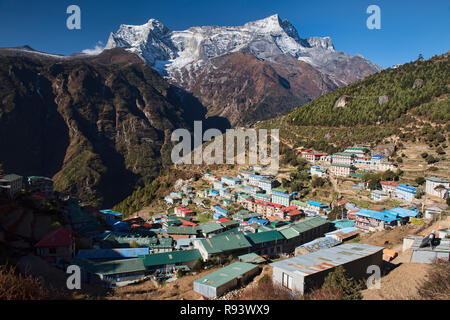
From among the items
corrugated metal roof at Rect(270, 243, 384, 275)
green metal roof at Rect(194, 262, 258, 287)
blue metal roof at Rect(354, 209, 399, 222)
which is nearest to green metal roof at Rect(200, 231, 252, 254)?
green metal roof at Rect(194, 262, 258, 287)

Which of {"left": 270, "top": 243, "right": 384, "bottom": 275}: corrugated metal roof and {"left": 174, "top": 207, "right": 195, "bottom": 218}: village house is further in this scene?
{"left": 174, "top": 207, "right": 195, "bottom": 218}: village house

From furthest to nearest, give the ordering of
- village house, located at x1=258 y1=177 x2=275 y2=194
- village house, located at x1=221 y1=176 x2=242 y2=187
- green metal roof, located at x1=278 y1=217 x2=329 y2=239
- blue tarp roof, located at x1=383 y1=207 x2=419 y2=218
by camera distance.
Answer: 1. village house, located at x1=221 y1=176 x2=242 y2=187
2. village house, located at x1=258 y1=177 x2=275 y2=194
3. blue tarp roof, located at x1=383 y1=207 x2=419 y2=218
4. green metal roof, located at x1=278 y1=217 x2=329 y2=239

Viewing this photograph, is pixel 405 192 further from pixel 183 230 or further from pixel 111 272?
pixel 111 272

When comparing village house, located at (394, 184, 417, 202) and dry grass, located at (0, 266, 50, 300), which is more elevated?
dry grass, located at (0, 266, 50, 300)

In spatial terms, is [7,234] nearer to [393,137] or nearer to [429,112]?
[393,137]

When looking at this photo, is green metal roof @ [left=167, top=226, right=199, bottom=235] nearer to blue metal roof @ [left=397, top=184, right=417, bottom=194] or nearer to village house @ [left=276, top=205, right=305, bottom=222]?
village house @ [left=276, top=205, right=305, bottom=222]

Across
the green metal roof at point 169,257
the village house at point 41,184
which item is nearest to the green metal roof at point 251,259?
the green metal roof at point 169,257

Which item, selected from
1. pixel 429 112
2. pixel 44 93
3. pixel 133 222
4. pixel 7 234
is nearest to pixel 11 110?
pixel 44 93
